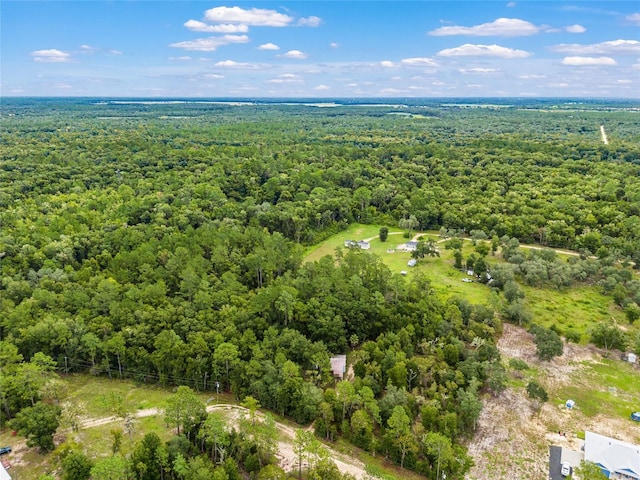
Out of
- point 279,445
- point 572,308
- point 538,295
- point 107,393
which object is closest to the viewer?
point 279,445

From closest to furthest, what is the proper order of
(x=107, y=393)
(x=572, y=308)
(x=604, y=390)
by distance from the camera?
(x=107, y=393)
(x=604, y=390)
(x=572, y=308)

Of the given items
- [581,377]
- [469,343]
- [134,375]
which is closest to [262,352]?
[134,375]

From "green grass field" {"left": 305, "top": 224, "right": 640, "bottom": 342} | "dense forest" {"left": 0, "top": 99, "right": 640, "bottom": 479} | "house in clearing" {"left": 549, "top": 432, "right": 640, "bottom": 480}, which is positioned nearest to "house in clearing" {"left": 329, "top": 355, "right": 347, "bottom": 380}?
"dense forest" {"left": 0, "top": 99, "right": 640, "bottom": 479}

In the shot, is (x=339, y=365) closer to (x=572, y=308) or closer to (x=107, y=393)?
(x=107, y=393)

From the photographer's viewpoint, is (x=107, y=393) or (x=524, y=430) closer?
(x=524, y=430)

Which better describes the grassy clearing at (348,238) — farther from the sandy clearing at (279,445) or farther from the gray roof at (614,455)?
the gray roof at (614,455)

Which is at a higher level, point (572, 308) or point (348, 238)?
point (348, 238)

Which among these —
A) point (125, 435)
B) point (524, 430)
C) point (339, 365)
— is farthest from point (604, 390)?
point (125, 435)

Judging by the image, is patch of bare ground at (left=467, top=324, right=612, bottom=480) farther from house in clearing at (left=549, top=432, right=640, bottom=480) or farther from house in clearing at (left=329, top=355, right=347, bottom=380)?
house in clearing at (left=329, top=355, right=347, bottom=380)
